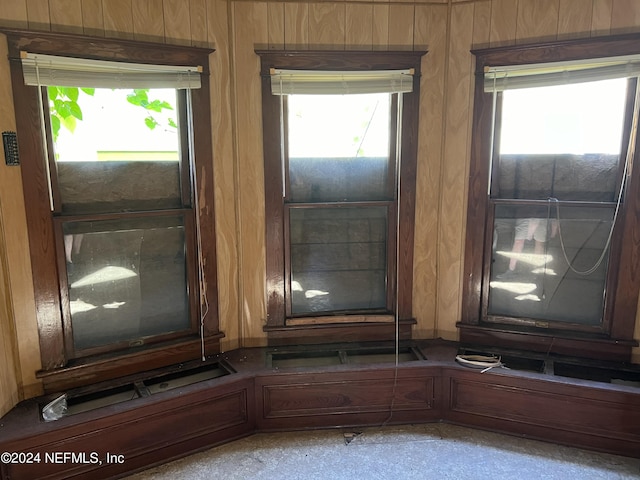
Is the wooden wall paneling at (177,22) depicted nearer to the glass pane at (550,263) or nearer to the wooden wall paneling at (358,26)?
the wooden wall paneling at (358,26)

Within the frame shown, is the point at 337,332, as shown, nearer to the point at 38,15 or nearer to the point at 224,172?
the point at 224,172

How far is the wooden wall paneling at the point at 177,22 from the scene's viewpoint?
2314 mm

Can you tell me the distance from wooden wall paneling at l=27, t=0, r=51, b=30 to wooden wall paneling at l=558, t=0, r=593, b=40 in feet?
8.18

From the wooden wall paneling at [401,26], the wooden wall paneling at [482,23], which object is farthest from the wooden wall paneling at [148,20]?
the wooden wall paneling at [482,23]

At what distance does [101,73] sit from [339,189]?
137cm

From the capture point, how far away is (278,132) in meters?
2.57

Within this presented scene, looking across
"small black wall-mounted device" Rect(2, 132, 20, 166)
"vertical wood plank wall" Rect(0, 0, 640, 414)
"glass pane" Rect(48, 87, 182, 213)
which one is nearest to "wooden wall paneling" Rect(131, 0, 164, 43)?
"vertical wood plank wall" Rect(0, 0, 640, 414)

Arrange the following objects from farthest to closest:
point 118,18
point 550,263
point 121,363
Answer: point 550,263 < point 121,363 < point 118,18

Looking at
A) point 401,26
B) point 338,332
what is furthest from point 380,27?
point 338,332

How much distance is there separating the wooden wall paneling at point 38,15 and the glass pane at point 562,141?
2.32 meters

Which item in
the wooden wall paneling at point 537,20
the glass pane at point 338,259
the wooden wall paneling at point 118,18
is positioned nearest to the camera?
the wooden wall paneling at point 118,18

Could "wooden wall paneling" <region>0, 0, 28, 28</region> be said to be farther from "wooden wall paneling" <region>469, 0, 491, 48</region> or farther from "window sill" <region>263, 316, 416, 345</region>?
"wooden wall paneling" <region>469, 0, 491, 48</region>

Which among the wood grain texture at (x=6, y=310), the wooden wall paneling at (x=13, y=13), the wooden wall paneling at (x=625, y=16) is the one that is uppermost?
the wooden wall paneling at (x=625, y=16)

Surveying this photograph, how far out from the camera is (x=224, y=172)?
2.57 m
